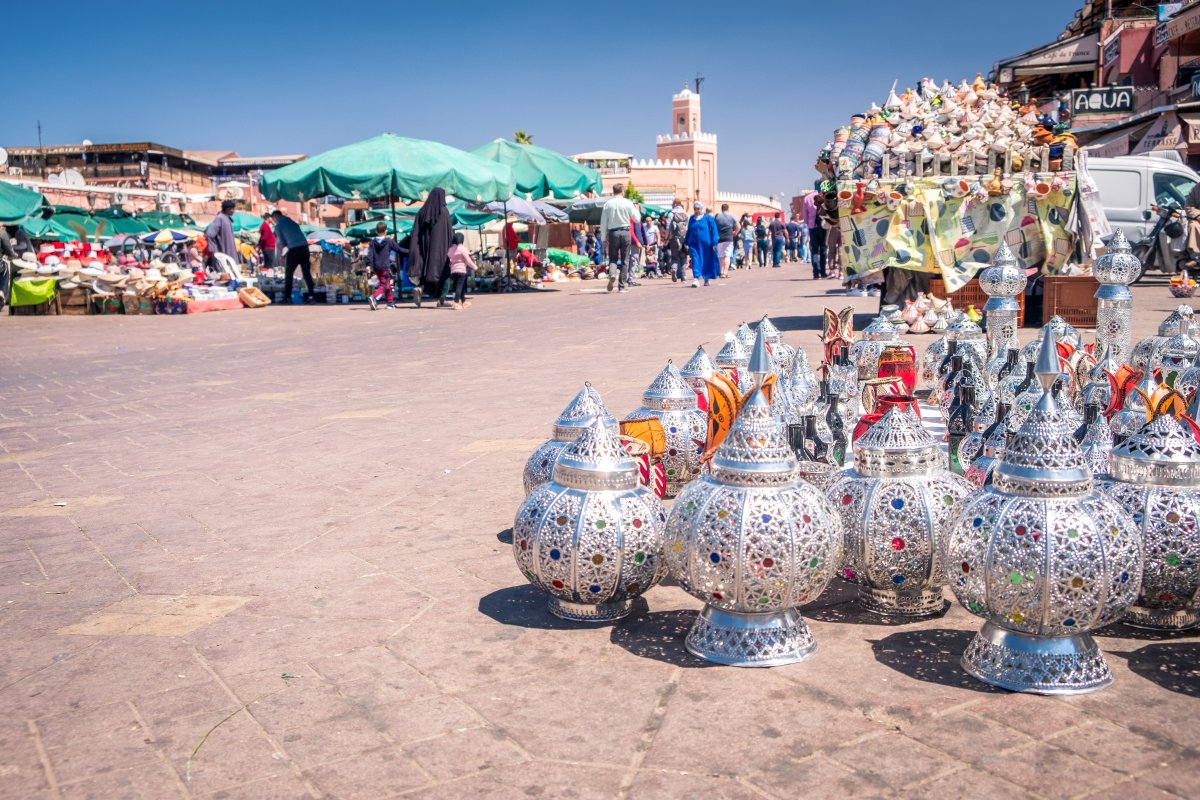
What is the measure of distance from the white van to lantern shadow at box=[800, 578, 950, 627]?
14.5 metres

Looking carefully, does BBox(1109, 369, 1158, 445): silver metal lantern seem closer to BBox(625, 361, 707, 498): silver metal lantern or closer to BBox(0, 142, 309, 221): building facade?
BBox(625, 361, 707, 498): silver metal lantern

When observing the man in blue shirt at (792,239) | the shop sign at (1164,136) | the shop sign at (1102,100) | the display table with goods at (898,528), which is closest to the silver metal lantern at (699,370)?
the display table with goods at (898,528)

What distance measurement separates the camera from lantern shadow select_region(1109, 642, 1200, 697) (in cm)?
249

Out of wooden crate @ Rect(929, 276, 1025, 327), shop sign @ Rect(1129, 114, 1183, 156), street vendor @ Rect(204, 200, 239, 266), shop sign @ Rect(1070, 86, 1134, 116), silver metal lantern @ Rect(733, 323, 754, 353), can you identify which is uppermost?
shop sign @ Rect(1070, 86, 1134, 116)

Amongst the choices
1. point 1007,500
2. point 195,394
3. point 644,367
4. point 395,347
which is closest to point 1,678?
point 1007,500

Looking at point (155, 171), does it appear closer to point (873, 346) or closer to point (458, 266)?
point (458, 266)

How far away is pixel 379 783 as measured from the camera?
2.13 m

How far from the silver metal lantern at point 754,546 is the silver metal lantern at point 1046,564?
0.40 metres

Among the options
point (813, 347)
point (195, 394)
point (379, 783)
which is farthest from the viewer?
point (813, 347)

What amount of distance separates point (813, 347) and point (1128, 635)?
21.1ft

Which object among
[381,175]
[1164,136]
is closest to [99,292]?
[381,175]

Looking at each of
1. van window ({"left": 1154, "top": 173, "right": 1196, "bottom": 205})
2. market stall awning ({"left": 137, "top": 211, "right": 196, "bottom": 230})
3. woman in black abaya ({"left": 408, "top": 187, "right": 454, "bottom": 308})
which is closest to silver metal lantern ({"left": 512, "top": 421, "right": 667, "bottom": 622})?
woman in black abaya ({"left": 408, "top": 187, "right": 454, "bottom": 308})

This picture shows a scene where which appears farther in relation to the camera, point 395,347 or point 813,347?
point 395,347

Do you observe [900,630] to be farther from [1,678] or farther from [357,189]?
[357,189]
